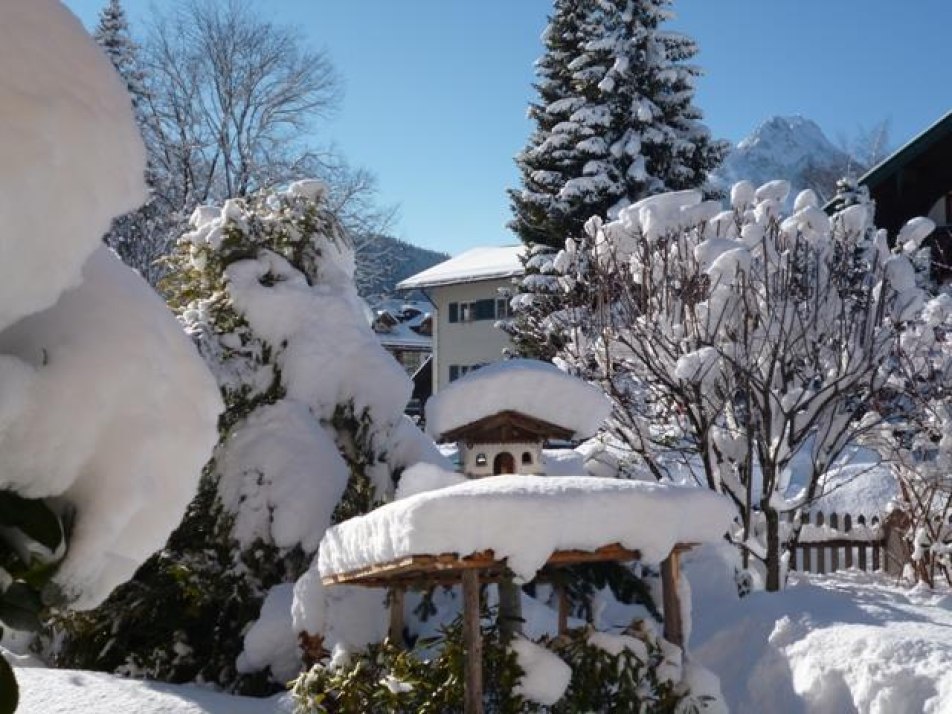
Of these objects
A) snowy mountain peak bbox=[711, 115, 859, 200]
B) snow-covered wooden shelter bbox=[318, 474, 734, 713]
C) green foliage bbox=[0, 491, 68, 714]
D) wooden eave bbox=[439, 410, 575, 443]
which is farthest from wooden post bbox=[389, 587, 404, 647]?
snowy mountain peak bbox=[711, 115, 859, 200]

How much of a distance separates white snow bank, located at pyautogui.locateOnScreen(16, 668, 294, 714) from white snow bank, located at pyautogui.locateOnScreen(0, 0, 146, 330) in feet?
20.7

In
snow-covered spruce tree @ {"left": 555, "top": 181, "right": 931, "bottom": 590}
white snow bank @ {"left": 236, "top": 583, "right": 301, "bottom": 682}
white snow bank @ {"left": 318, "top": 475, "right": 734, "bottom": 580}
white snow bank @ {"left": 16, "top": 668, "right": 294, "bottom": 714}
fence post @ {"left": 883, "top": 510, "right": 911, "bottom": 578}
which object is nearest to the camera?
white snow bank @ {"left": 318, "top": 475, "right": 734, "bottom": 580}

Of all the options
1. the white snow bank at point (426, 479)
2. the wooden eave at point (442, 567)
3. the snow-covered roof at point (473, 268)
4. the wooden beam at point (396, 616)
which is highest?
the snow-covered roof at point (473, 268)

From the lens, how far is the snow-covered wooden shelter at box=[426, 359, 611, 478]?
23.0ft

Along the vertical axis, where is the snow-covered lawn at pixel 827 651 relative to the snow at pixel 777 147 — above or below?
below

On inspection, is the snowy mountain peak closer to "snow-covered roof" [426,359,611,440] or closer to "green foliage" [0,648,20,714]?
"snow-covered roof" [426,359,611,440]

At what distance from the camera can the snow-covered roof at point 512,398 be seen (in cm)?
698

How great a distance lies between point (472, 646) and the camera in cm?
579

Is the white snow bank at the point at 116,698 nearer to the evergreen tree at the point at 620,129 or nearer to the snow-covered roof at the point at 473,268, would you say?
the evergreen tree at the point at 620,129

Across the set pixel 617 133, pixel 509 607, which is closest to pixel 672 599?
pixel 509 607

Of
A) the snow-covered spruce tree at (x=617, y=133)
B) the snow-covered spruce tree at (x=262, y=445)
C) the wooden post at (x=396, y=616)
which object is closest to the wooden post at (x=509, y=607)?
the wooden post at (x=396, y=616)

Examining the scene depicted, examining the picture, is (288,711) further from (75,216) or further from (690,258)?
(75,216)

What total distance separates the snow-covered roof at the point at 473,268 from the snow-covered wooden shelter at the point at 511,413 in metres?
25.8

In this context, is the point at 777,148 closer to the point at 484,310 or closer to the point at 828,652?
the point at 484,310
